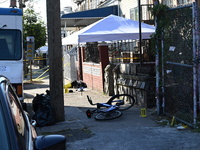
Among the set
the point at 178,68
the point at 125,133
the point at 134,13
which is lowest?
the point at 125,133

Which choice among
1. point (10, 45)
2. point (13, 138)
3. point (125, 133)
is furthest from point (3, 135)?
point (10, 45)

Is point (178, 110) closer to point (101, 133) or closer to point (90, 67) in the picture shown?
point (101, 133)

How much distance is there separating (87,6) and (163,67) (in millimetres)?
31035

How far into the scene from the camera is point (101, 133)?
7863mm

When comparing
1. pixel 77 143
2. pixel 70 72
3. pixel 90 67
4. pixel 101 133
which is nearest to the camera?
pixel 77 143

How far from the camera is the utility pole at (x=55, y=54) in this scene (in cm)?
908

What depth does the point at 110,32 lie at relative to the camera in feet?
42.2

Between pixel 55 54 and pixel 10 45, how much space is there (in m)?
1.41

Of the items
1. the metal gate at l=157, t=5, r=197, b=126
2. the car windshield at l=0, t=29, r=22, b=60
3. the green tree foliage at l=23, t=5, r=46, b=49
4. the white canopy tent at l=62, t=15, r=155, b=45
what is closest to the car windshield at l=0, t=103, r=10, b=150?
the metal gate at l=157, t=5, r=197, b=126

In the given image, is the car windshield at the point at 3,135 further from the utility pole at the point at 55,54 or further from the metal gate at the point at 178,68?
the utility pole at the point at 55,54

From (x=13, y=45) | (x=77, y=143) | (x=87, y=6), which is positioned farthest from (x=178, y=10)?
(x=87, y=6)

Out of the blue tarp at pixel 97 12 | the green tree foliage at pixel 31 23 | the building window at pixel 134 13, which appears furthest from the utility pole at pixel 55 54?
the green tree foliage at pixel 31 23

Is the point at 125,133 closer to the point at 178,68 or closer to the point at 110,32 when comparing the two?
the point at 178,68

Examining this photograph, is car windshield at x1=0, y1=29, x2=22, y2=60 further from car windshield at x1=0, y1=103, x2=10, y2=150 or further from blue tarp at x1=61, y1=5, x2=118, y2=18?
blue tarp at x1=61, y1=5, x2=118, y2=18
